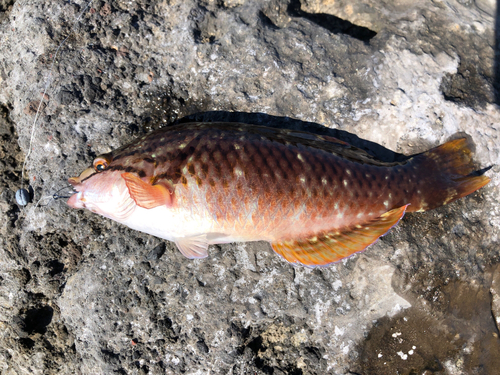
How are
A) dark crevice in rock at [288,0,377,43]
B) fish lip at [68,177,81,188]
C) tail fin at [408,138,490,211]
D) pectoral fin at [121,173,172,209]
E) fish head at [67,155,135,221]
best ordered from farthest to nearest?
dark crevice in rock at [288,0,377,43] → tail fin at [408,138,490,211] → fish lip at [68,177,81,188] → fish head at [67,155,135,221] → pectoral fin at [121,173,172,209]

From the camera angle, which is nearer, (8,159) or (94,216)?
(94,216)

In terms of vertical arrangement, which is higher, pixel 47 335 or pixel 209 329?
pixel 209 329

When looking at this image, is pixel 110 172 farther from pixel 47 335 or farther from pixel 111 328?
pixel 47 335

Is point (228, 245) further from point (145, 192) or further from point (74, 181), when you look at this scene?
point (74, 181)

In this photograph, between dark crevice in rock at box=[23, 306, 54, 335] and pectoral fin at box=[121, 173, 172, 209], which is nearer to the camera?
pectoral fin at box=[121, 173, 172, 209]

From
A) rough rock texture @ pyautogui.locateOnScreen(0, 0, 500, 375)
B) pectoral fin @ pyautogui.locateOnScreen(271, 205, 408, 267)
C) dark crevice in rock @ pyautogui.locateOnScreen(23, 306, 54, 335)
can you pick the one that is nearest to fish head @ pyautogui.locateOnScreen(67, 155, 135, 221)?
rough rock texture @ pyautogui.locateOnScreen(0, 0, 500, 375)

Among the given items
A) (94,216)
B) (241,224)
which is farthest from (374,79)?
(94,216)

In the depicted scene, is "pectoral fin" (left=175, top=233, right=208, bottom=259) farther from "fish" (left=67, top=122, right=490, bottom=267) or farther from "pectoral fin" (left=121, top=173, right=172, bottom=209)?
"pectoral fin" (left=121, top=173, right=172, bottom=209)
